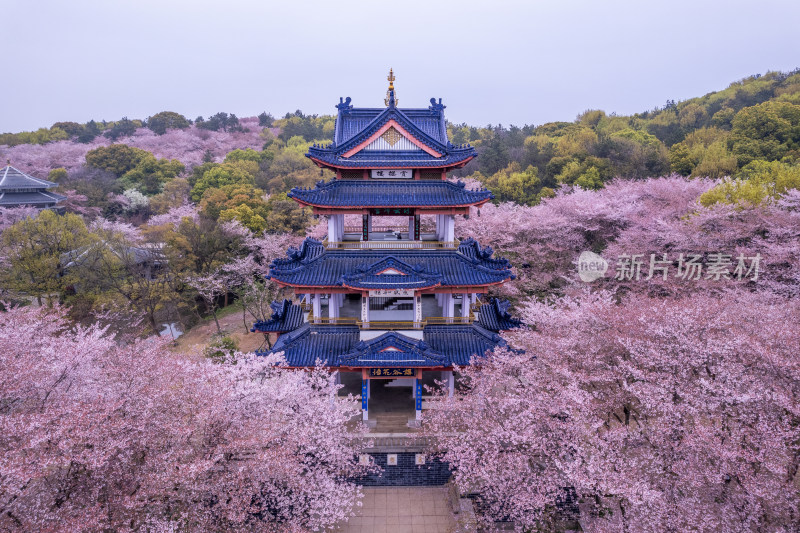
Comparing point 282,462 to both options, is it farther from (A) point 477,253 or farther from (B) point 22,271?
(B) point 22,271

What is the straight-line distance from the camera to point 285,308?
18.8 meters

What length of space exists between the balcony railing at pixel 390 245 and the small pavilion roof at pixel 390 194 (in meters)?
1.74

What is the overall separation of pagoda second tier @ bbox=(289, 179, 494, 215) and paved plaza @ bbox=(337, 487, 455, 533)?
1027cm

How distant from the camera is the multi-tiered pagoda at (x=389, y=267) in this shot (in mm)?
15188

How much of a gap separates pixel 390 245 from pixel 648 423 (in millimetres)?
10631

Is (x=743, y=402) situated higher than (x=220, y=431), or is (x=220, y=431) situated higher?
(x=743, y=402)

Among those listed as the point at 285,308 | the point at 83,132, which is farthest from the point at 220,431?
the point at 83,132

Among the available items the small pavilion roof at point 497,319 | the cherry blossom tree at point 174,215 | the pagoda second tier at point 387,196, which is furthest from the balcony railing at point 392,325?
the cherry blossom tree at point 174,215

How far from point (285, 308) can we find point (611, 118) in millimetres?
80552

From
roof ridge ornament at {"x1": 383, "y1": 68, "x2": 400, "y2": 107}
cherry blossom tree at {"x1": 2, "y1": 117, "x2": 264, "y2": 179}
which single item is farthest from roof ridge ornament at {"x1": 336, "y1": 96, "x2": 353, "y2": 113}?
cherry blossom tree at {"x1": 2, "y1": 117, "x2": 264, "y2": 179}

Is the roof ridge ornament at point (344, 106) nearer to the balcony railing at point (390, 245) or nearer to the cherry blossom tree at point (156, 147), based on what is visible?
the balcony railing at point (390, 245)

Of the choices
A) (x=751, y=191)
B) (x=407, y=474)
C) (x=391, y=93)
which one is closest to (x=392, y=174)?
(x=391, y=93)

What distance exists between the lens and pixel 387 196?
16.1 metres

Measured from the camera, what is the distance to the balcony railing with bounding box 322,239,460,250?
16781 millimetres
